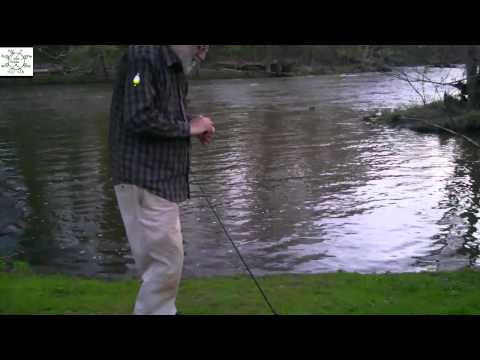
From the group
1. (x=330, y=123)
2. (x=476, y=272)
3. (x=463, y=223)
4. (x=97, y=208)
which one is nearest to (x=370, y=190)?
(x=463, y=223)

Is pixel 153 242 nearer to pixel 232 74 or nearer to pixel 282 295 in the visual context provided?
pixel 282 295

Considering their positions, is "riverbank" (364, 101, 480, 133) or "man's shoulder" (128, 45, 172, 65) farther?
"riverbank" (364, 101, 480, 133)

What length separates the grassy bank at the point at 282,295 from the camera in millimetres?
5387

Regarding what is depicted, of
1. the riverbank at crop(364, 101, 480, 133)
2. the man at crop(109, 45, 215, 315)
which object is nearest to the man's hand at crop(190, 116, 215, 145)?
the man at crop(109, 45, 215, 315)

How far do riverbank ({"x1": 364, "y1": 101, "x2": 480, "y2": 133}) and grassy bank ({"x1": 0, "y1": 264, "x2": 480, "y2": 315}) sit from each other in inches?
656

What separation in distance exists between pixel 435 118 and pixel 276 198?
14190 millimetres

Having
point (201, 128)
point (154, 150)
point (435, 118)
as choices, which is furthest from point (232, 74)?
point (154, 150)

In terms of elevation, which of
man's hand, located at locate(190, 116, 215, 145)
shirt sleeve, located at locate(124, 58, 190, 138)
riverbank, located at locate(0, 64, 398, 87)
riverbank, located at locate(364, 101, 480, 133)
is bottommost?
riverbank, located at locate(364, 101, 480, 133)

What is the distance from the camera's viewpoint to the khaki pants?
11.2ft

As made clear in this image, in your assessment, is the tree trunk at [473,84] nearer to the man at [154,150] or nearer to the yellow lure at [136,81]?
the man at [154,150]

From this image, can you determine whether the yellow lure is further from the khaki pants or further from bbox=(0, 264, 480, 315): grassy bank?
bbox=(0, 264, 480, 315): grassy bank

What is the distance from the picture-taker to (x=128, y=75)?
10.9 ft

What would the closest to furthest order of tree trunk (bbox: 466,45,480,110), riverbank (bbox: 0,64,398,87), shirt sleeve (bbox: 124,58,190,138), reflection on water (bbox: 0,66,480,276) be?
shirt sleeve (bbox: 124,58,190,138)
reflection on water (bbox: 0,66,480,276)
tree trunk (bbox: 466,45,480,110)
riverbank (bbox: 0,64,398,87)

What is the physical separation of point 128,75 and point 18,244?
Answer: 825 cm
